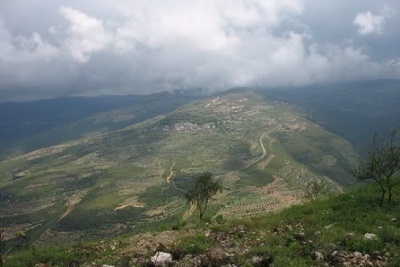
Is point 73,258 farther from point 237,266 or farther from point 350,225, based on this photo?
point 350,225

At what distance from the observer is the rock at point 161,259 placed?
2072 cm

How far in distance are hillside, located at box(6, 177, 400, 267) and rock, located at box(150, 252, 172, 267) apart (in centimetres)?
32

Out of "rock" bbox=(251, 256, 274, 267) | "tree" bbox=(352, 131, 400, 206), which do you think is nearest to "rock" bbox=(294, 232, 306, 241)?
"rock" bbox=(251, 256, 274, 267)

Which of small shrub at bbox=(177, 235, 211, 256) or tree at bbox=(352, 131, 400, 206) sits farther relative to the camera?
tree at bbox=(352, 131, 400, 206)

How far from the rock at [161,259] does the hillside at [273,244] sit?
32 centimetres

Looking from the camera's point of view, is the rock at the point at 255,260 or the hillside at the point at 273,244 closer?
the rock at the point at 255,260

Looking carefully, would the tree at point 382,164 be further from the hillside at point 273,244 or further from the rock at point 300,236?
the rock at point 300,236

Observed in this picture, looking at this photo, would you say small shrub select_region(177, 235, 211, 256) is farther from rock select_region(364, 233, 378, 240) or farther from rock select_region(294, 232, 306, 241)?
rock select_region(364, 233, 378, 240)

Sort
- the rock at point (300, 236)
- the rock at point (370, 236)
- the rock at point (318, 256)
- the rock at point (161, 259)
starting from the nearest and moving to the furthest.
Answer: the rock at point (318, 256) < the rock at point (161, 259) < the rock at point (370, 236) < the rock at point (300, 236)

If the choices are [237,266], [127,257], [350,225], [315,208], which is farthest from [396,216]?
[127,257]

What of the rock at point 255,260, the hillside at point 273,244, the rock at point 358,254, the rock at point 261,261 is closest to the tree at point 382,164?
the hillside at point 273,244

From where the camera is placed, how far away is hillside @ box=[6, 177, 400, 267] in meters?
20.2

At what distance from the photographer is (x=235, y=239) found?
81.8ft

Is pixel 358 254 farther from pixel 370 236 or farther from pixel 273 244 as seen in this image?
pixel 273 244
